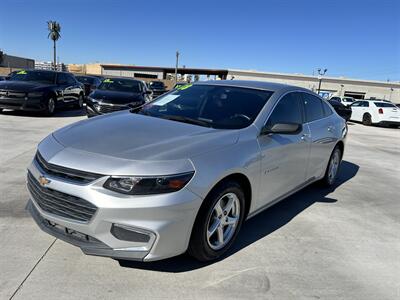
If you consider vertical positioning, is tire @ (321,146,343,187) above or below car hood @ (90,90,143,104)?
below

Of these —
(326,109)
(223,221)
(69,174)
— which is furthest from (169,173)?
(326,109)

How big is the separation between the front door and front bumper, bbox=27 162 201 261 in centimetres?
117

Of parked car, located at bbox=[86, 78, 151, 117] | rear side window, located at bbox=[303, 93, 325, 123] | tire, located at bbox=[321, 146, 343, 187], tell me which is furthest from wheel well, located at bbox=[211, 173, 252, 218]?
parked car, located at bbox=[86, 78, 151, 117]

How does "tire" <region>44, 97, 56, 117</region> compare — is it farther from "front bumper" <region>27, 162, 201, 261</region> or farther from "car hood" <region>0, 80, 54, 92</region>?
"front bumper" <region>27, 162, 201, 261</region>

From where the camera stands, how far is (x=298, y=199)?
554 centimetres

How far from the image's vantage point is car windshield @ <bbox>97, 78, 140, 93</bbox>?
12898mm

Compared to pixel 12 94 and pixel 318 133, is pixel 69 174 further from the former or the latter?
pixel 12 94

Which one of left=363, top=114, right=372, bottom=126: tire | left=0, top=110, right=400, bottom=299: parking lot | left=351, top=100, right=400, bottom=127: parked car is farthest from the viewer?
left=363, top=114, right=372, bottom=126: tire

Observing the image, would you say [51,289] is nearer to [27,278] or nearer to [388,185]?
[27,278]

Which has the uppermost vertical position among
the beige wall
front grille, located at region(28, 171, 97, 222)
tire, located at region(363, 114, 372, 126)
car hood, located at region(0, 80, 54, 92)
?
the beige wall

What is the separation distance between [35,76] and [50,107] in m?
1.42

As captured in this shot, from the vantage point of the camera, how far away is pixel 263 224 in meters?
4.49

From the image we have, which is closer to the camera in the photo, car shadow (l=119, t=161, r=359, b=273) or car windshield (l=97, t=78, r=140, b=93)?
car shadow (l=119, t=161, r=359, b=273)

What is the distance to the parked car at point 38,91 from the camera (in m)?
12.1
